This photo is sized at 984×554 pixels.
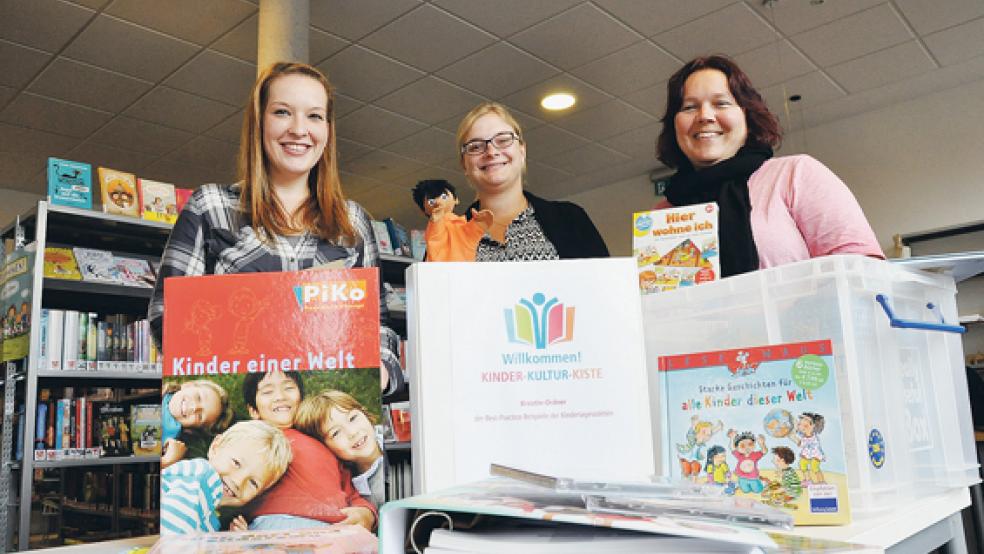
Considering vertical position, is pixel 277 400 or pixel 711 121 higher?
pixel 711 121

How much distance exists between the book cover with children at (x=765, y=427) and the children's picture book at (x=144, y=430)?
10.2 ft

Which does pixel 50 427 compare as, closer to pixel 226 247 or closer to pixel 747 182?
pixel 226 247

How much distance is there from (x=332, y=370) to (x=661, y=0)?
11.8 feet

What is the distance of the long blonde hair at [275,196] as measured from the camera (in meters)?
1.11

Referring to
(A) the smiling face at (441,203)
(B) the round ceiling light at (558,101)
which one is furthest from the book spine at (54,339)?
(B) the round ceiling light at (558,101)

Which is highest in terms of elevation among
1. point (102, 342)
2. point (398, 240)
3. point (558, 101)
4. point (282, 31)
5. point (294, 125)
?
point (558, 101)

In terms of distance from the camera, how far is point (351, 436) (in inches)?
28.6

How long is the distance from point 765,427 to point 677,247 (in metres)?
0.30

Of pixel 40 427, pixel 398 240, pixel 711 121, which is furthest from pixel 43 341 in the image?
pixel 711 121

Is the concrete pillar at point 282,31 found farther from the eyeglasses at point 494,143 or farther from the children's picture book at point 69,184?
the eyeglasses at point 494,143

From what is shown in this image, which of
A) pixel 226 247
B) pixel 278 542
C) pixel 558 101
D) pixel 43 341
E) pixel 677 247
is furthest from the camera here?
pixel 558 101

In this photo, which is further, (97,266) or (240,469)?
(97,266)

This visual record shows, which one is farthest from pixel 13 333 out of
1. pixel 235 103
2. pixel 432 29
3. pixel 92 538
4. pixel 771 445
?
pixel 771 445

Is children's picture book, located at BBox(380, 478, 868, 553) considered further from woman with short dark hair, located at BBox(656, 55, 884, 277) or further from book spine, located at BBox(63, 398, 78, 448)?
book spine, located at BBox(63, 398, 78, 448)
